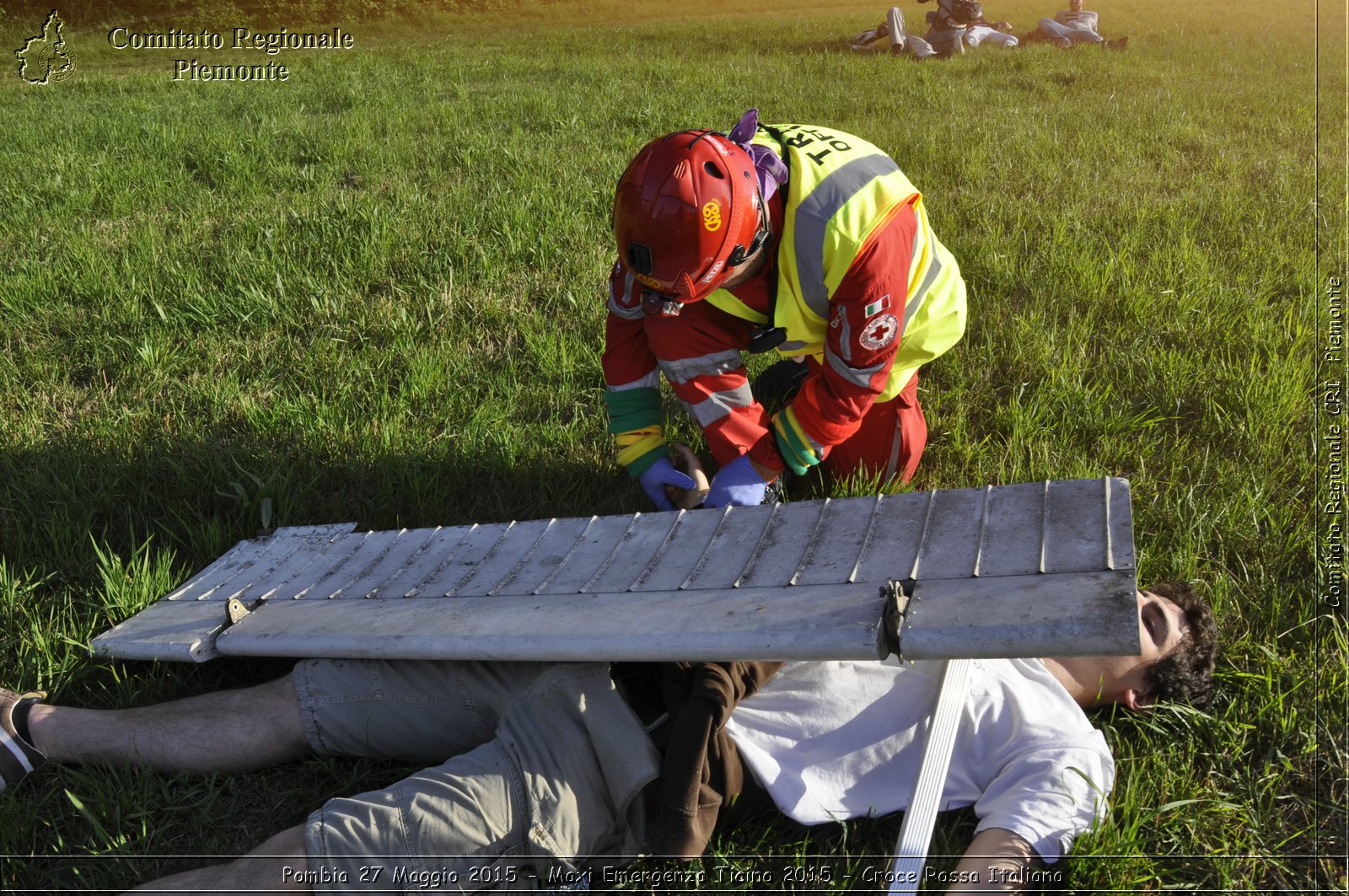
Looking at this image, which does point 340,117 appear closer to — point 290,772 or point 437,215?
point 437,215

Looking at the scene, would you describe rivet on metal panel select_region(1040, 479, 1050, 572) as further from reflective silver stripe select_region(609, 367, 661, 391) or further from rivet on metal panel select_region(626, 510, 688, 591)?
reflective silver stripe select_region(609, 367, 661, 391)

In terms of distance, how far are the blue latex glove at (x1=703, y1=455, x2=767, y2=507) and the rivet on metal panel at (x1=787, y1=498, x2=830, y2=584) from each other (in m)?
0.39

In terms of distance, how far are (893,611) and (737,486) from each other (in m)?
1.01

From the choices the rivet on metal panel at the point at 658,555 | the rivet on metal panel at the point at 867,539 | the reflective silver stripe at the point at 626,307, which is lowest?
the rivet on metal panel at the point at 658,555

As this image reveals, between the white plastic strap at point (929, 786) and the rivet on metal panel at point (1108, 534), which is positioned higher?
the rivet on metal panel at point (1108, 534)

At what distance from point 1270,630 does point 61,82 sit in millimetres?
12159

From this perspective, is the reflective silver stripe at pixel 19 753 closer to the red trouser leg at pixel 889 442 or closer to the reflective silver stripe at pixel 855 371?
the reflective silver stripe at pixel 855 371

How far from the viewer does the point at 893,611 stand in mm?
1867

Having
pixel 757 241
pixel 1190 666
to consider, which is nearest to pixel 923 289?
pixel 757 241

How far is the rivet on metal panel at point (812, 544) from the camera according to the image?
2.16m

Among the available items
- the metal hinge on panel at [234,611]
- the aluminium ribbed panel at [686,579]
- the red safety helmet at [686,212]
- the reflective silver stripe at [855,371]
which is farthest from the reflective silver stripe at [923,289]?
the metal hinge on panel at [234,611]

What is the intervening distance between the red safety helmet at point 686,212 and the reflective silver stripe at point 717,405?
→ 23.4 inches

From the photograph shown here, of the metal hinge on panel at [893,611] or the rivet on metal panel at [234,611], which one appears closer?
the metal hinge on panel at [893,611]

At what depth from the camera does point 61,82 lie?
417 inches
